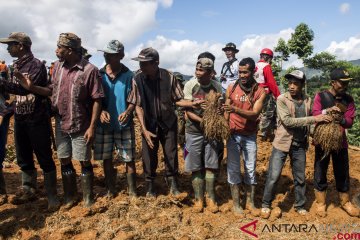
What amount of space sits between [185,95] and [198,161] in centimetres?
95

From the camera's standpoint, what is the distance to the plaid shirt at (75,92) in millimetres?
3928

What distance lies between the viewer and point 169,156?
4.61m

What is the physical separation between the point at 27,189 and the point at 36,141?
0.95 meters

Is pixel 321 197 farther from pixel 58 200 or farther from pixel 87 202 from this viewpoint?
pixel 58 200

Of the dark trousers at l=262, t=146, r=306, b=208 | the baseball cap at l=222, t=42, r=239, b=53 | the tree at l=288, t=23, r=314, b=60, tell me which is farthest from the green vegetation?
the dark trousers at l=262, t=146, r=306, b=208

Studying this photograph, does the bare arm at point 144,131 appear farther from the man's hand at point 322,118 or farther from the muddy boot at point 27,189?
the man's hand at point 322,118

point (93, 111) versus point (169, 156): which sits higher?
point (93, 111)

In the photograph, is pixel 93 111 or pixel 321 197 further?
pixel 321 197

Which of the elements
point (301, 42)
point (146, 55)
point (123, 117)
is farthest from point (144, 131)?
point (301, 42)

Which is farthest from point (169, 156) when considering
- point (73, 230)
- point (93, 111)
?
point (73, 230)

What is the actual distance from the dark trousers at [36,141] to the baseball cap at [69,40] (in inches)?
42.1

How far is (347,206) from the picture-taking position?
476cm

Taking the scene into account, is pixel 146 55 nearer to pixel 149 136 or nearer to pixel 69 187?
pixel 149 136

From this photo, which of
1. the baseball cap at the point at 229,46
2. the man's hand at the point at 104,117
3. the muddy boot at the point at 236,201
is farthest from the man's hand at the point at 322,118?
the baseball cap at the point at 229,46
